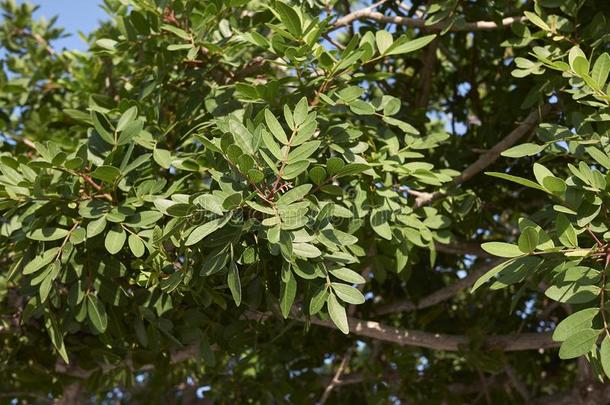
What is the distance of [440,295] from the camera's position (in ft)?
10.6

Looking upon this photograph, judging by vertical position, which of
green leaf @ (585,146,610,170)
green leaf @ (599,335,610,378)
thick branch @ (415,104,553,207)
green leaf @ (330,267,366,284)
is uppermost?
green leaf @ (585,146,610,170)

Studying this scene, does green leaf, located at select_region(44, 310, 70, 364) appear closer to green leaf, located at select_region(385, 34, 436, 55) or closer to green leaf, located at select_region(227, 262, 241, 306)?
green leaf, located at select_region(227, 262, 241, 306)

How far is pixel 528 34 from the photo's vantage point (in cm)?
259

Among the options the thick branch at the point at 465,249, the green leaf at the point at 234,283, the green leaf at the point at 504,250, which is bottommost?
the thick branch at the point at 465,249

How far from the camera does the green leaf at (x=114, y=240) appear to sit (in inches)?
83.0

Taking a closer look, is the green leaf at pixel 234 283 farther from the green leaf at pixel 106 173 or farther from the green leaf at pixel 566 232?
the green leaf at pixel 566 232

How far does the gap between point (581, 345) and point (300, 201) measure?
72 centimetres

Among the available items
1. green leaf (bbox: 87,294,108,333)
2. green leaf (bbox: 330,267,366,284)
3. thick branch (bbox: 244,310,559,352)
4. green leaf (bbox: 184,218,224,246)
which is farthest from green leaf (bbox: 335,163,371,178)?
thick branch (bbox: 244,310,559,352)

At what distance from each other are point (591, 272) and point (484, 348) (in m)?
1.45

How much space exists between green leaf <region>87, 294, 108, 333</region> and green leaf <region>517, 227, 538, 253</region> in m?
1.20

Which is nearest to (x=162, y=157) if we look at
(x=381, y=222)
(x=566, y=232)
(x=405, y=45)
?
(x=381, y=222)

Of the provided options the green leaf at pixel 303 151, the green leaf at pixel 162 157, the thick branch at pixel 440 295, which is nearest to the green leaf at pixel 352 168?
the green leaf at pixel 303 151

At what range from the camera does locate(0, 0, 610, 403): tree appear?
189 cm

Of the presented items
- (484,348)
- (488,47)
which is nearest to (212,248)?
(484,348)
